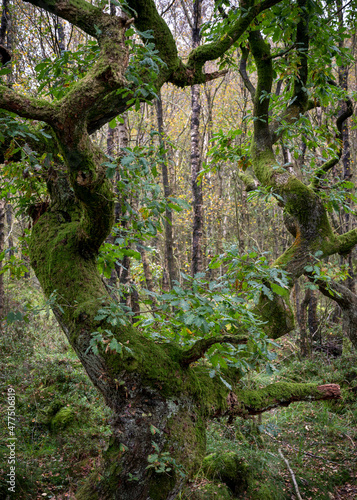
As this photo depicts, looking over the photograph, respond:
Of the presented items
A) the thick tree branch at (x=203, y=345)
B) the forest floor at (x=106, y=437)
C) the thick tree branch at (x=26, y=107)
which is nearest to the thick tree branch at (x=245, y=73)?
Answer: the thick tree branch at (x=26, y=107)

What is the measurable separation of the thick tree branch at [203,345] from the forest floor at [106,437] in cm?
162

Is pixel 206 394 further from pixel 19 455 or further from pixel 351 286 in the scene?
pixel 351 286

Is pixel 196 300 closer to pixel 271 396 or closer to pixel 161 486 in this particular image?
pixel 161 486

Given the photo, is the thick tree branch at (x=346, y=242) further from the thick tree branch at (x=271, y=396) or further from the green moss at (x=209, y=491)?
the green moss at (x=209, y=491)

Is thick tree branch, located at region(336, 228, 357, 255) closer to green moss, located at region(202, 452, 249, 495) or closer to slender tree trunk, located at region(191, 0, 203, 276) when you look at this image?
slender tree trunk, located at region(191, 0, 203, 276)

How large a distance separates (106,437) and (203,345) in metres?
2.97

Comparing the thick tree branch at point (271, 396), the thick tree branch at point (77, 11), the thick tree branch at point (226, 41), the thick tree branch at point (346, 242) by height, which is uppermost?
the thick tree branch at point (226, 41)

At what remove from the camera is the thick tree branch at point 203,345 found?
7.05ft

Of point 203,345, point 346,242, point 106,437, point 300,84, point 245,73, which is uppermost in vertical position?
point 245,73

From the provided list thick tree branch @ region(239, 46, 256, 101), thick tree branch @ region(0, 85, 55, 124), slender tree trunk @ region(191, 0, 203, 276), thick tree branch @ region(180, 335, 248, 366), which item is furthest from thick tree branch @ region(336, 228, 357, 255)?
thick tree branch @ region(0, 85, 55, 124)

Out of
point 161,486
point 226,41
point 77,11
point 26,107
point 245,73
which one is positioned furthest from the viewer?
point 245,73

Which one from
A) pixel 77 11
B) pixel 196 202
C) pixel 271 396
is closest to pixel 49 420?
pixel 271 396

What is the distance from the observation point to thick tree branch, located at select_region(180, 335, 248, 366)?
215 centimetres

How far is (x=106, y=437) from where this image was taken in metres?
4.34
